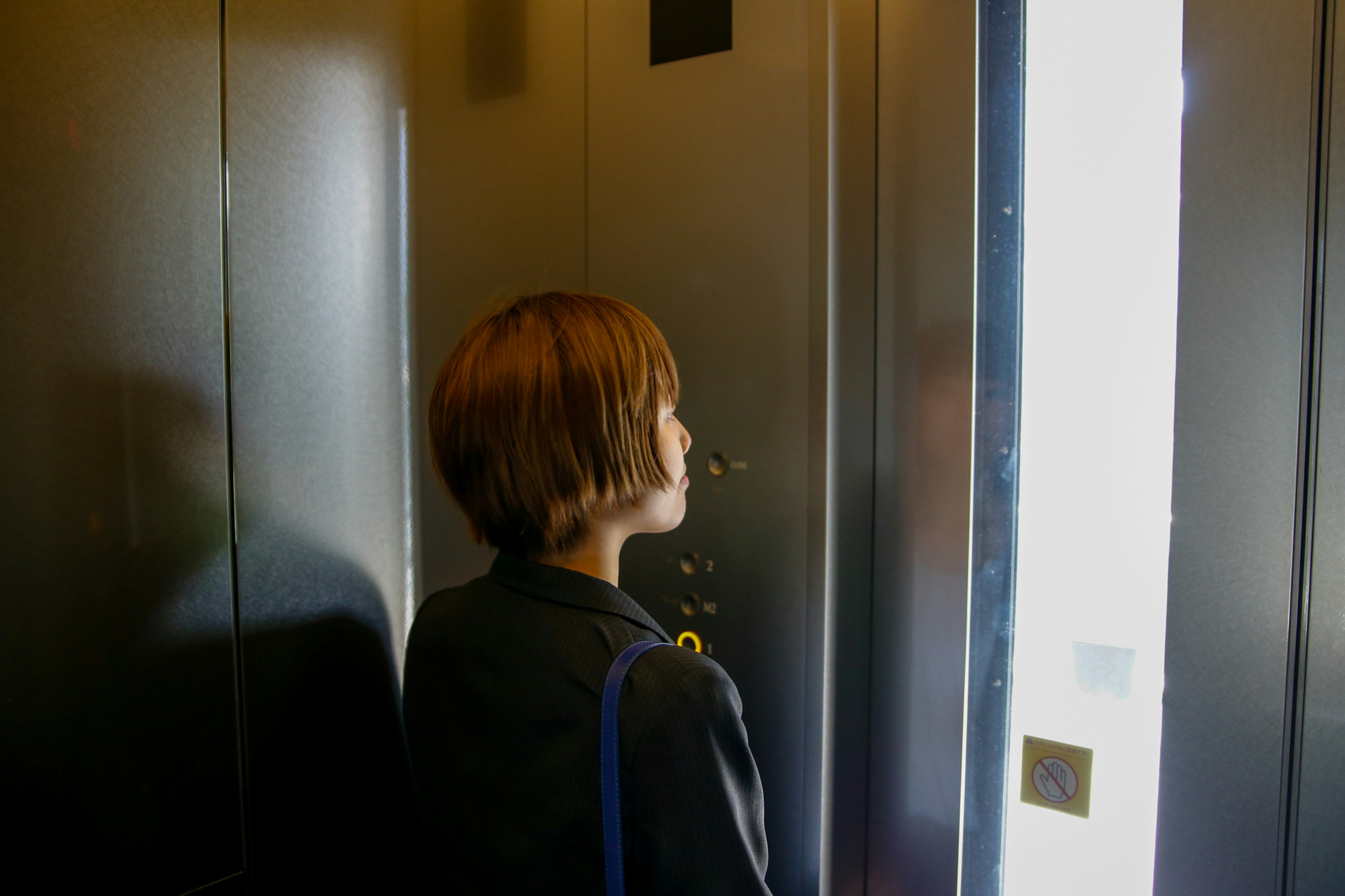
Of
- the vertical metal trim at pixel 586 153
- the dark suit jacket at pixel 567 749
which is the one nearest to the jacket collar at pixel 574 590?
the dark suit jacket at pixel 567 749

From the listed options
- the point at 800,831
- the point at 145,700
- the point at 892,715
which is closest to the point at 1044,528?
the point at 892,715

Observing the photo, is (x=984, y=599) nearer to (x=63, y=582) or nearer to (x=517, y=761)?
(x=517, y=761)

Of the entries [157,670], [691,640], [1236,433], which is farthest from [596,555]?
[1236,433]

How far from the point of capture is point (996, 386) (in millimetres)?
955

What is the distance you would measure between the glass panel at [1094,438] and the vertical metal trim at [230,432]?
3.24 feet

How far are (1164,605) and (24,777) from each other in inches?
49.5

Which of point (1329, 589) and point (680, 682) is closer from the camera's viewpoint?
point (680, 682)

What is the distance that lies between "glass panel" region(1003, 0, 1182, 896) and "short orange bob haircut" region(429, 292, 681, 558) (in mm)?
484

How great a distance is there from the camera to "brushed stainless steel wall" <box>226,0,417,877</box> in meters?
1.02

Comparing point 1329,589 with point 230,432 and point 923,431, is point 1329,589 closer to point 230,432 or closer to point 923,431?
point 923,431

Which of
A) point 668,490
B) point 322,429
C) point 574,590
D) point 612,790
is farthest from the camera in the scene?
point 322,429

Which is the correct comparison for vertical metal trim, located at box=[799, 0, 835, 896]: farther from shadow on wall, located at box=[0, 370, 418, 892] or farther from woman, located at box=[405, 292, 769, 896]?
shadow on wall, located at box=[0, 370, 418, 892]

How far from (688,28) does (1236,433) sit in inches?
33.1

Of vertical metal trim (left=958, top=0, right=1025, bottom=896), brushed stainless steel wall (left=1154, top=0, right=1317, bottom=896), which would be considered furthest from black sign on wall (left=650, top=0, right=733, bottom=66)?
brushed stainless steel wall (left=1154, top=0, right=1317, bottom=896)
